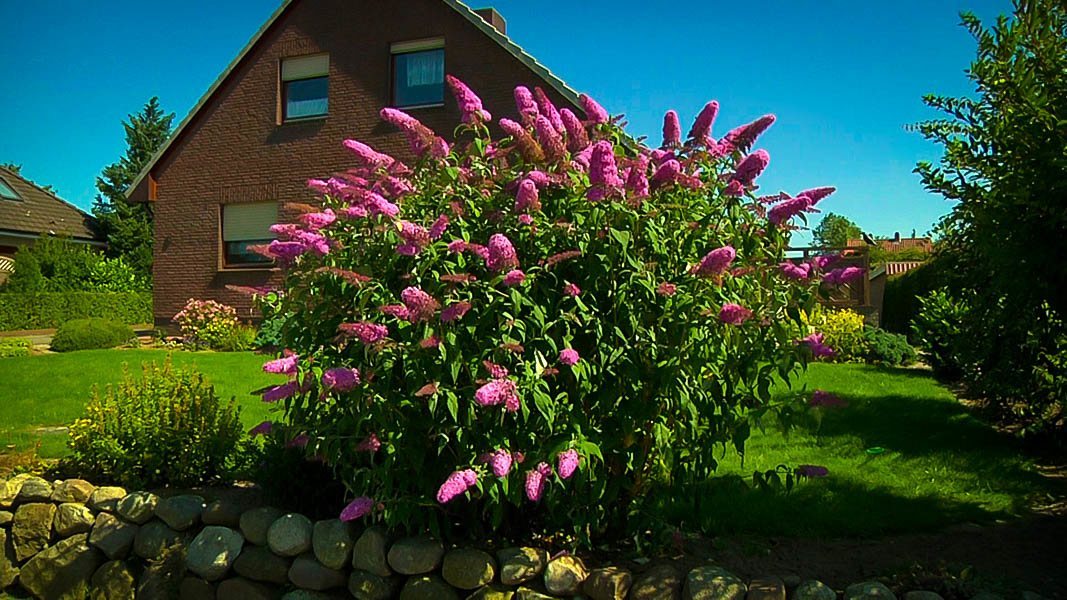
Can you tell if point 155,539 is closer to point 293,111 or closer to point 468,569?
point 468,569

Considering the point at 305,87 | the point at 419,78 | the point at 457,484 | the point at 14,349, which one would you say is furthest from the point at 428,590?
the point at 305,87

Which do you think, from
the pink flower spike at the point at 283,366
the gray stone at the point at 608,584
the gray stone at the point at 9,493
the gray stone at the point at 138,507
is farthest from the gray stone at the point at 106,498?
the gray stone at the point at 608,584

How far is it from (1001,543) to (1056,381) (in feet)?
6.27

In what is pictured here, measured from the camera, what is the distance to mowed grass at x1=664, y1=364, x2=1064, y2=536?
3854 mm

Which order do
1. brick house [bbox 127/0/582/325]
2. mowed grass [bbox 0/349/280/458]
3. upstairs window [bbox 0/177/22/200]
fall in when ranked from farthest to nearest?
upstairs window [bbox 0/177/22/200] < brick house [bbox 127/0/582/325] < mowed grass [bbox 0/349/280/458]

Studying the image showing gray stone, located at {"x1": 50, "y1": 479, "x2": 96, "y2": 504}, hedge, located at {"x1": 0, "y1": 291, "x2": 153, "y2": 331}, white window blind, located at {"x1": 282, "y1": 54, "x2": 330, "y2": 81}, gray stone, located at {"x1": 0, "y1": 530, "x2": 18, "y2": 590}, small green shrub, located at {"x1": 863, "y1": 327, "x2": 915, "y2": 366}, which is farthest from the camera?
hedge, located at {"x1": 0, "y1": 291, "x2": 153, "y2": 331}

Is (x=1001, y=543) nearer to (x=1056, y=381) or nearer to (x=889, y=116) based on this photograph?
(x=1056, y=381)

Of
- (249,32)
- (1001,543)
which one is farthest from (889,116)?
(249,32)

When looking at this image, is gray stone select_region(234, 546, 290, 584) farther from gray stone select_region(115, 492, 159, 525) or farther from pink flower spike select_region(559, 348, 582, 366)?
pink flower spike select_region(559, 348, 582, 366)

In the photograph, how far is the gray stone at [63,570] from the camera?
4.13 metres

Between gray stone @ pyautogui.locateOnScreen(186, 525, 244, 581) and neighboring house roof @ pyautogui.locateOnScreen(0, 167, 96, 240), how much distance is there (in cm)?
2514

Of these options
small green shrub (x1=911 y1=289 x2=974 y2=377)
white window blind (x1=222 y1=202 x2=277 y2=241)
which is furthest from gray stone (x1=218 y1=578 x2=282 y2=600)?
white window blind (x1=222 y1=202 x2=277 y2=241)

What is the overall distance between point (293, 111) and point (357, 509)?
14245mm

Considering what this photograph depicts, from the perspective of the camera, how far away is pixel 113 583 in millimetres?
3986
